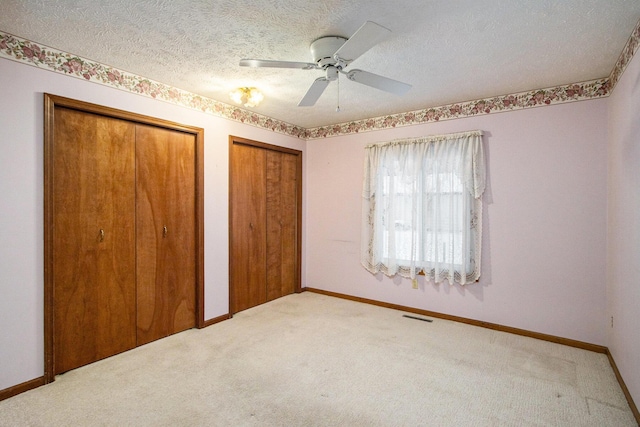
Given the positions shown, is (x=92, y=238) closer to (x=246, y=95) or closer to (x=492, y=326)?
(x=246, y=95)

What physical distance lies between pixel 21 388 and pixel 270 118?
11.5 feet

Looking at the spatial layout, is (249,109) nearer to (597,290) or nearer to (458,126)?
(458,126)

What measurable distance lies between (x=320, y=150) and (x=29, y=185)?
3.33m

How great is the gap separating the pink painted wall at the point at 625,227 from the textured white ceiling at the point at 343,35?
41cm

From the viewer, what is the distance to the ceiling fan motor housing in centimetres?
212

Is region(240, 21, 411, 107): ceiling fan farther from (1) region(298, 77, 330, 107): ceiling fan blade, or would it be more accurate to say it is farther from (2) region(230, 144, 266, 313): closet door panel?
(2) region(230, 144, 266, 313): closet door panel

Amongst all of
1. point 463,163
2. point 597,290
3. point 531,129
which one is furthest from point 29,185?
point 597,290

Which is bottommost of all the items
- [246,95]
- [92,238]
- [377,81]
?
[92,238]

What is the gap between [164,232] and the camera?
315 cm

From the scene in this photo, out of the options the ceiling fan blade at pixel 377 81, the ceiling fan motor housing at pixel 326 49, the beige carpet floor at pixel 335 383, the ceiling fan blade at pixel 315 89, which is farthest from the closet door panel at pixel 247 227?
the ceiling fan blade at pixel 377 81

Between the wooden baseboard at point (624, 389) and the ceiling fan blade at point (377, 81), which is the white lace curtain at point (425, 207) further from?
the ceiling fan blade at point (377, 81)

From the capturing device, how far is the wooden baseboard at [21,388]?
2.15 metres

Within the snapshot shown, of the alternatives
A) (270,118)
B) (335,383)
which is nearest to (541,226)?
(335,383)

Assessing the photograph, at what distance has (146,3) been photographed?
181 centimetres
